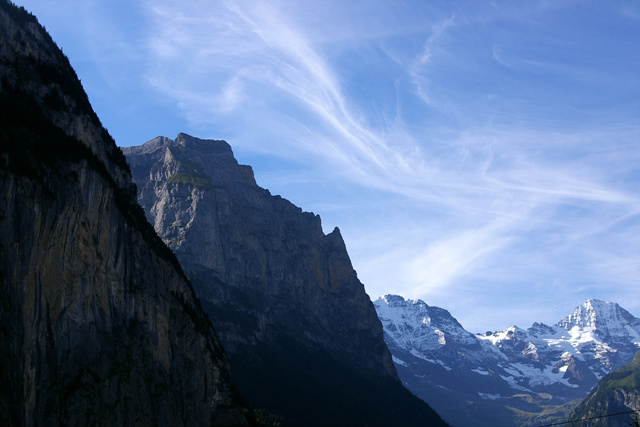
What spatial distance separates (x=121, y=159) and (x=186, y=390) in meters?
38.1

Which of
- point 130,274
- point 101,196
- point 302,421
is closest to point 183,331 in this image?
point 130,274

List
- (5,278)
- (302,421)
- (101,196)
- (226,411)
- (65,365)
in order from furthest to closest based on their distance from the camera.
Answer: (302,421) < (226,411) < (101,196) < (65,365) < (5,278)

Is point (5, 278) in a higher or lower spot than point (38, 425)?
higher

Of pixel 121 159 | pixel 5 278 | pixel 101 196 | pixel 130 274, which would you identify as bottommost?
pixel 5 278

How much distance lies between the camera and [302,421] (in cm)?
18162

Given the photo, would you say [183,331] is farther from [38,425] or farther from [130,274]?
[38,425]

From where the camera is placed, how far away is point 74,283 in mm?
71062

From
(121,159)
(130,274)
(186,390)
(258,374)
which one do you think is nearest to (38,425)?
(130,274)

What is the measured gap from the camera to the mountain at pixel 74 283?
197 ft

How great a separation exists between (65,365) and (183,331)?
32.2m

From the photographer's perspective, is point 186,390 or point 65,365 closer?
point 65,365

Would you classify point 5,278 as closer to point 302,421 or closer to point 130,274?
point 130,274

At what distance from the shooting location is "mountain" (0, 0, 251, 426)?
60.0 metres

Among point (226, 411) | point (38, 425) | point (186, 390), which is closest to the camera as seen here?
point (38, 425)
